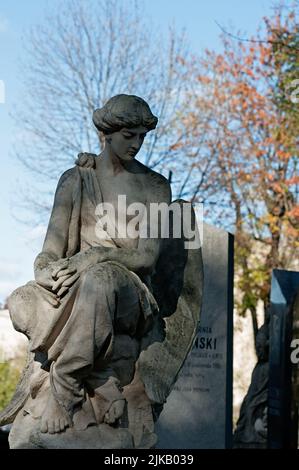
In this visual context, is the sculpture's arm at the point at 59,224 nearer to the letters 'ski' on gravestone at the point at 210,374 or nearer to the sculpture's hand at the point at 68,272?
the sculpture's hand at the point at 68,272

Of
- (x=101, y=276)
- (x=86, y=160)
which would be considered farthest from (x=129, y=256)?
(x=86, y=160)

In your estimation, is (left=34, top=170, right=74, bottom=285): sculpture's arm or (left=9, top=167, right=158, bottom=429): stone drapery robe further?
(left=34, top=170, right=74, bottom=285): sculpture's arm

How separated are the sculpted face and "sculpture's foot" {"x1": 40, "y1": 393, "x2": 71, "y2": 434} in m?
1.62

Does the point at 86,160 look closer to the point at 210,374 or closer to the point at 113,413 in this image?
the point at 113,413

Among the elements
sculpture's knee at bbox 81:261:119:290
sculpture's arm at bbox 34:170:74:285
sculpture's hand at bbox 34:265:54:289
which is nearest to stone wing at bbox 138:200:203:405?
sculpture's arm at bbox 34:170:74:285

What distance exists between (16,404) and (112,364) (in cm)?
Result: 65

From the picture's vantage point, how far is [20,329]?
6.38 meters

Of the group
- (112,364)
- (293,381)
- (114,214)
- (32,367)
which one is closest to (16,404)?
(32,367)

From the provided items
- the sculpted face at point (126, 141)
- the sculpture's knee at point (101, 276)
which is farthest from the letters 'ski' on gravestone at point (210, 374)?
the sculpture's knee at point (101, 276)

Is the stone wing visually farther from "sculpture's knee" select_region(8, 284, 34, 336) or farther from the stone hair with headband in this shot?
"sculpture's knee" select_region(8, 284, 34, 336)

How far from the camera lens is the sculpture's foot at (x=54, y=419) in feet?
20.0

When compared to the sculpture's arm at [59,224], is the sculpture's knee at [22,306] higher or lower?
lower

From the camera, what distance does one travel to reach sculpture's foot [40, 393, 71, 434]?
6.11m

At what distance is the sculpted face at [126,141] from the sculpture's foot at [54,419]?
5.31 feet
